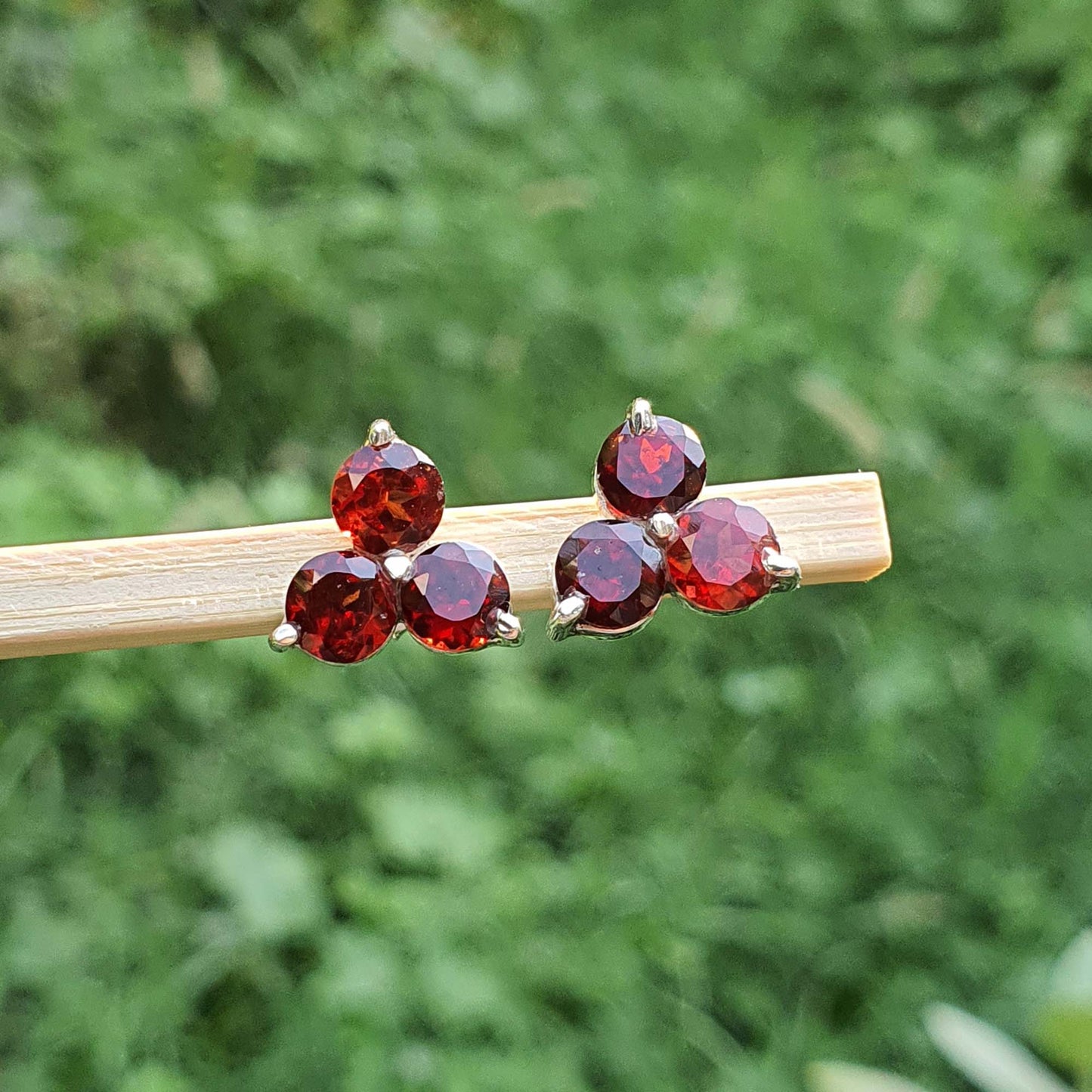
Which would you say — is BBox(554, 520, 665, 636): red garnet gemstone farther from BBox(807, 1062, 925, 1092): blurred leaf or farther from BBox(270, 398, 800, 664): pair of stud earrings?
BBox(807, 1062, 925, 1092): blurred leaf

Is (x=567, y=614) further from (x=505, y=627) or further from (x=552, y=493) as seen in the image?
(x=552, y=493)

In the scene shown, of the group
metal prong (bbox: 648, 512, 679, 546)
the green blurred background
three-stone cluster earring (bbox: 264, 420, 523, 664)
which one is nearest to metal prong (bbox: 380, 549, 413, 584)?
three-stone cluster earring (bbox: 264, 420, 523, 664)

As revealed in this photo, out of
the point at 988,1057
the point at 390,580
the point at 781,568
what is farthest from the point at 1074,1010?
the point at 390,580

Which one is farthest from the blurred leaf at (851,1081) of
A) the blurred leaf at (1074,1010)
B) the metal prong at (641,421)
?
the metal prong at (641,421)

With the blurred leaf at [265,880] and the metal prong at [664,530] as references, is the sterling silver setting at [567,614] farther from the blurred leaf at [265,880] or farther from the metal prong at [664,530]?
the blurred leaf at [265,880]

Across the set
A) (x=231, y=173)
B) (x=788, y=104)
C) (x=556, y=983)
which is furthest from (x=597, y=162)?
(x=556, y=983)

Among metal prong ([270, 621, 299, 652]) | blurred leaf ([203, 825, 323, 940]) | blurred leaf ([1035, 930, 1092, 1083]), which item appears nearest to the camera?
metal prong ([270, 621, 299, 652])
